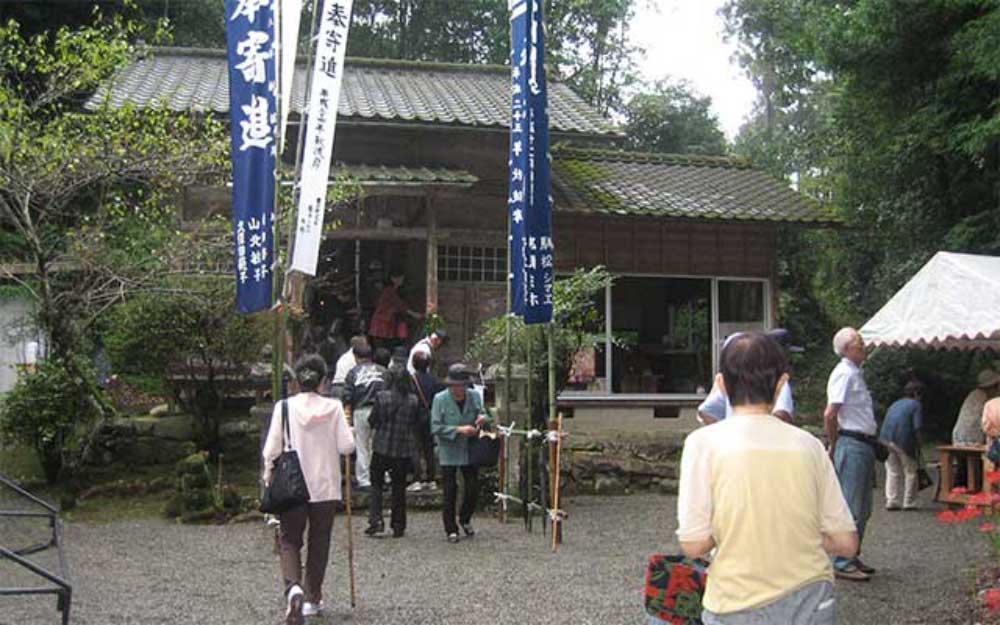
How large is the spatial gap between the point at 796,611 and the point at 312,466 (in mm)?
3731

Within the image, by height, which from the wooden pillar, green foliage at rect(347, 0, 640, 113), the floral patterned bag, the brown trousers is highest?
green foliage at rect(347, 0, 640, 113)

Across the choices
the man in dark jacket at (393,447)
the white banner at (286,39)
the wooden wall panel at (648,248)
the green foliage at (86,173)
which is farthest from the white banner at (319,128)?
the wooden wall panel at (648,248)

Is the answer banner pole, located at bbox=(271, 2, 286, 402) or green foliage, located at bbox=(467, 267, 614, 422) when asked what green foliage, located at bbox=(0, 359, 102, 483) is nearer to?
banner pole, located at bbox=(271, 2, 286, 402)

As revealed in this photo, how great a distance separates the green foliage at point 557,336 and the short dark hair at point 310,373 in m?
3.84

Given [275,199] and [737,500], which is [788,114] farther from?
[737,500]

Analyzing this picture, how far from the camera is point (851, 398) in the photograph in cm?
710

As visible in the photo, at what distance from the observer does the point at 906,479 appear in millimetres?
11188

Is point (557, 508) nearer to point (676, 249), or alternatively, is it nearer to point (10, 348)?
point (676, 249)

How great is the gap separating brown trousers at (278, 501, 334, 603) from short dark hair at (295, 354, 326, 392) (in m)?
0.76

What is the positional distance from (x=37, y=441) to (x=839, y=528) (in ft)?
32.7

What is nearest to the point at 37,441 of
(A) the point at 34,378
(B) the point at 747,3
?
(A) the point at 34,378

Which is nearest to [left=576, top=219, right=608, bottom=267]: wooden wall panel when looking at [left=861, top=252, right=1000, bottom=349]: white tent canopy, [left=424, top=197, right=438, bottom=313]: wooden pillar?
[left=424, top=197, right=438, bottom=313]: wooden pillar

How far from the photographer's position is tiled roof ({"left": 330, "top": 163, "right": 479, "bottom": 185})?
41.0 feet

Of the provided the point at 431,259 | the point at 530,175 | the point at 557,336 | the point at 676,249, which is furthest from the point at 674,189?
the point at 530,175
